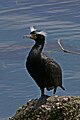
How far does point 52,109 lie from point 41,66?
85 cm

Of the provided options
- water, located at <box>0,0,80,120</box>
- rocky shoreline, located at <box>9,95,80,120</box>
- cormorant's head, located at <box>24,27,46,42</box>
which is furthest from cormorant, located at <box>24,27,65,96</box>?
water, located at <box>0,0,80,120</box>

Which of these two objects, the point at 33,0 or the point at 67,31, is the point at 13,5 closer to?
the point at 33,0

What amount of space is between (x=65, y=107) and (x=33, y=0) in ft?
57.8

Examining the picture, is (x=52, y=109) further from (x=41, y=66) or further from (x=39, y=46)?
(x=39, y=46)

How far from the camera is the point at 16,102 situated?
586 inches

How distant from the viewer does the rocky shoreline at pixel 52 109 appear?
28.5 ft

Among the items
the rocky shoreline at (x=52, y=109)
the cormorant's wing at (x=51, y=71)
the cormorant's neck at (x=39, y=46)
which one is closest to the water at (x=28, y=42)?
the cormorant's wing at (x=51, y=71)

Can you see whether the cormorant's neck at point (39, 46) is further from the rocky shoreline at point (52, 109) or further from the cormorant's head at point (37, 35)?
the rocky shoreline at point (52, 109)

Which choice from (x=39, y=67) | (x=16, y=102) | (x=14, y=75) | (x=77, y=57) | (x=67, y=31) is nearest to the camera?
(x=39, y=67)

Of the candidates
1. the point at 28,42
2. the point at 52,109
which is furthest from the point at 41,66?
the point at 28,42

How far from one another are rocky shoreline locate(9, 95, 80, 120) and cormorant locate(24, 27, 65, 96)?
0.44 metres

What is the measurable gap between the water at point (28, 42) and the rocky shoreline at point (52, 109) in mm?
4468

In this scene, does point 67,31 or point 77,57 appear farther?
point 67,31

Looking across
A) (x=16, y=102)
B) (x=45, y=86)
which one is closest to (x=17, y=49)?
(x=16, y=102)
